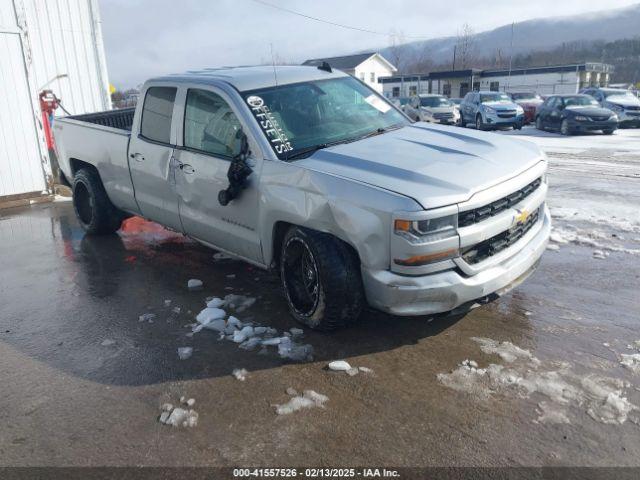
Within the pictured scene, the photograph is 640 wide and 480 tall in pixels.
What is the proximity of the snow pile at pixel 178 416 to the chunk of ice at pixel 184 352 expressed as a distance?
0.60m

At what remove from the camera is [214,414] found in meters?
3.21

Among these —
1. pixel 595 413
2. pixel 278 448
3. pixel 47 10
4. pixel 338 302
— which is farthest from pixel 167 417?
pixel 47 10

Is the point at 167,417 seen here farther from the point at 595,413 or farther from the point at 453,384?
the point at 595,413

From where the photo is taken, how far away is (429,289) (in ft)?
11.4

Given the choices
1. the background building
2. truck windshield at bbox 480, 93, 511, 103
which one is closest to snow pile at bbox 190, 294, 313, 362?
truck windshield at bbox 480, 93, 511, 103

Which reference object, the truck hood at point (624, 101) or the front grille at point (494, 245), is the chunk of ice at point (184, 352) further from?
the truck hood at point (624, 101)

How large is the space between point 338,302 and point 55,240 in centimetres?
504

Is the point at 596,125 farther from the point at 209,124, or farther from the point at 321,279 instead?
the point at 321,279

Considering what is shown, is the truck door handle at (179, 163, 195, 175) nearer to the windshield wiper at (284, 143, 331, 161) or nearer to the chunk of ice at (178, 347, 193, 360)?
the windshield wiper at (284, 143, 331, 161)

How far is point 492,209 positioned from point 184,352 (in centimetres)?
235

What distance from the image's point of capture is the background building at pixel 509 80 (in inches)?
2130

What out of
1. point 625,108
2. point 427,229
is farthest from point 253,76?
point 625,108

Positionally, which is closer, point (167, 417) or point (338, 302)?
point (167, 417)

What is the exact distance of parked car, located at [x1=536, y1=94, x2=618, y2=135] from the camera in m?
19.0
